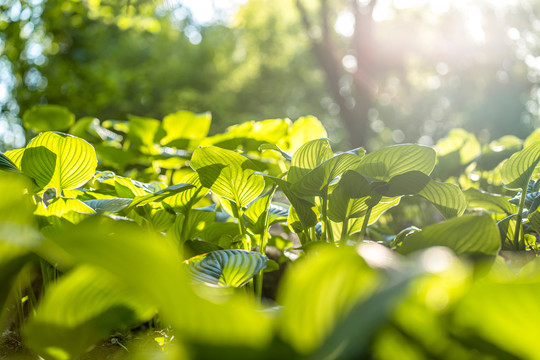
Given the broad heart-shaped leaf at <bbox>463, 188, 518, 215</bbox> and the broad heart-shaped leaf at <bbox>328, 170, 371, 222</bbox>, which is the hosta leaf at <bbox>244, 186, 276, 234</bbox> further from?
the broad heart-shaped leaf at <bbox>463, 188, 518, 215</bbox>

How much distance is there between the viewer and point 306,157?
57cm

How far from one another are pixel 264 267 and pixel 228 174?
15 centimetres

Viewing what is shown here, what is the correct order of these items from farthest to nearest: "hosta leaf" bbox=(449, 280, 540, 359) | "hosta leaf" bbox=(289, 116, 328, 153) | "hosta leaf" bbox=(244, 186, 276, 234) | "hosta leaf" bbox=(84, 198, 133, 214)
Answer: "hosta leaf" bbox=(289, 116, 328, 153)
"hosta leaf" bbox=(244, 186, 276, 234)
"hosta leaf" bbox=(84, 198, 133, 214)
"hosta leaf" bbox=(449, 280, 540, 359)

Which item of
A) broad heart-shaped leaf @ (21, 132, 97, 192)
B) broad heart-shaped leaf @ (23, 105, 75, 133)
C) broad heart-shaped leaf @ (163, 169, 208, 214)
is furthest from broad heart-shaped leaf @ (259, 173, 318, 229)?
broad heart-shaped leaf @ (23, 105, 75, 133)

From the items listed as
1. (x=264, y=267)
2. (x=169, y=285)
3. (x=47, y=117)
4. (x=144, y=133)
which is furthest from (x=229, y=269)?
(x=47, y=117)

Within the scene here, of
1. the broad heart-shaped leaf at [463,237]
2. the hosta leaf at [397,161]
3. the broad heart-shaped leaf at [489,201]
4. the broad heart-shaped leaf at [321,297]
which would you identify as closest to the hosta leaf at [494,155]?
the broad heart-shaped leaf at [489,201]

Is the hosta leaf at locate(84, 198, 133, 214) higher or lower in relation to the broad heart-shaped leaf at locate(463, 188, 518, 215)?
higher

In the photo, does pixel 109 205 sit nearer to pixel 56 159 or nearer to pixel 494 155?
pixel 56 159

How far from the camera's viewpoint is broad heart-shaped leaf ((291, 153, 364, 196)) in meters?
0.49

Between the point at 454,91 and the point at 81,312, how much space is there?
16.5 meters

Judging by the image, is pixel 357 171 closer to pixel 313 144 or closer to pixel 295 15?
pixel 313 144

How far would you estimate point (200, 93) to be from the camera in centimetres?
1452

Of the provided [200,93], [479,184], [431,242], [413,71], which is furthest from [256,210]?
[413,71]

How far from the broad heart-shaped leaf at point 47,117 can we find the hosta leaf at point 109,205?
0.85m
